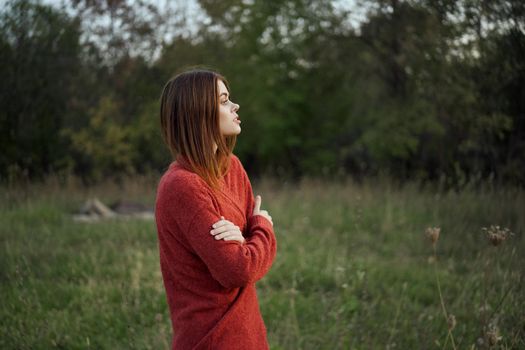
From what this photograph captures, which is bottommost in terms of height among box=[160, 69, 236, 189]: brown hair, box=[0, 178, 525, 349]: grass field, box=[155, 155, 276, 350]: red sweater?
box=[0, 178, 525, 349]: grass field

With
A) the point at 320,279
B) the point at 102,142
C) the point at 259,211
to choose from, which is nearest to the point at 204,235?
the point at 259,211

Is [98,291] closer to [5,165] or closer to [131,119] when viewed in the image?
[5,165]

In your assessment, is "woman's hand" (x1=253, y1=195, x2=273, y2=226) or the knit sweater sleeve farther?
"woman's hand" (x1=253, y1=195, x2=273, y2=226)

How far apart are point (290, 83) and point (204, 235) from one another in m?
17.5

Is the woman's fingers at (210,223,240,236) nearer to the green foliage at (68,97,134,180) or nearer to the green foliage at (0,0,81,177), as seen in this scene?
the green foliage at (0,0,81,177)

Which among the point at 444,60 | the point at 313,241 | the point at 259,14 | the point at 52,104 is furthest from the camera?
the point at 259,14

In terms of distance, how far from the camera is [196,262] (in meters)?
1.82

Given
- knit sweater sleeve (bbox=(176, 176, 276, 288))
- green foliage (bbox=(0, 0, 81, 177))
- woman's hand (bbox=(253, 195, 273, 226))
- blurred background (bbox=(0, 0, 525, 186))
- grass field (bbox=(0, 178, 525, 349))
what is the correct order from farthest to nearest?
green foliage (bbox=(0, 0, 81, 177)) → blurred background (bbox=(0, 0, 525, 186)) → grass field (bbox=(0, 178, 525, 349)) → woman's hand (bbox=(253, 195, 273, 226)) → knit sweater sleeve (bbox=(176, 176, 276, 288))

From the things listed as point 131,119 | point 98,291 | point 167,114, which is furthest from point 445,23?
point 131,119

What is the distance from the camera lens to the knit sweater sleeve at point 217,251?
5.56 feet

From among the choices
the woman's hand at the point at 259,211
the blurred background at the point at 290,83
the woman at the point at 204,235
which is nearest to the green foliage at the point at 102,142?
the blurred background at the point at 290,83

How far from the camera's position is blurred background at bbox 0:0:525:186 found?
7410mm

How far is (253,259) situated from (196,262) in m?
0.21

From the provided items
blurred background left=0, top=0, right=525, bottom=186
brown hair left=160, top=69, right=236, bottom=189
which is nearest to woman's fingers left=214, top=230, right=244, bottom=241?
brown hair left=160, top=69, right=236, bottom=189
